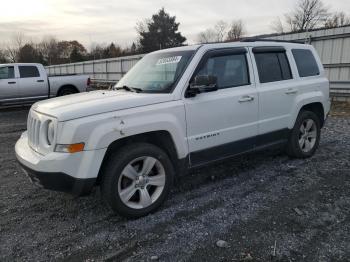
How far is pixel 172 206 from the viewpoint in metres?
3.99

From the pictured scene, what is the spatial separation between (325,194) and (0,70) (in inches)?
485

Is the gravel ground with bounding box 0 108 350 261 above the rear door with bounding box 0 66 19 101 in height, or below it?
below

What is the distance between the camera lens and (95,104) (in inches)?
137

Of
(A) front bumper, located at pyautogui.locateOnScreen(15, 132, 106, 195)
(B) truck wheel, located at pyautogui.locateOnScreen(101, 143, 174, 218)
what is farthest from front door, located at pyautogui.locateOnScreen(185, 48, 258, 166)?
(A) front bumper, located at pyautogui.locateOnScreen(15, 132, 106, 195)

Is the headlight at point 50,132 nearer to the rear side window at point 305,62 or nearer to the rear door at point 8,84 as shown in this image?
the rear side window at point 305,62

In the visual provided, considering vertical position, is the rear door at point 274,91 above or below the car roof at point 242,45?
below

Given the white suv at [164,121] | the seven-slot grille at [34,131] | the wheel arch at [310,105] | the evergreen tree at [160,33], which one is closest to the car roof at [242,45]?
the white suv at [164,121]

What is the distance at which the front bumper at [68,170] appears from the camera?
323 cm

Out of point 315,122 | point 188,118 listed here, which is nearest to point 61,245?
point 188,118

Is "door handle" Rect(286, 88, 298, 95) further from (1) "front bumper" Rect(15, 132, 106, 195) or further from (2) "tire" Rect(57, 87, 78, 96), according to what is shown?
(2) "tire" Rect(57, 87, 78, 96)

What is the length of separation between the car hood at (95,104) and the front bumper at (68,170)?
397mm

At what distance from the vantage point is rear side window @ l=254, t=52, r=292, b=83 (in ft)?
15.6

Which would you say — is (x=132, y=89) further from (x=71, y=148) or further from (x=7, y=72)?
(x=7, y=72)

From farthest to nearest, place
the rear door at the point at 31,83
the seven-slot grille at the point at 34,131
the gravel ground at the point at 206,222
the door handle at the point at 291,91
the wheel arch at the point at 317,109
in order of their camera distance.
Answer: the rear door at the point at 31,83
the wheel arch at the point at 317,109
the door handle at the point at 291,91
the seven-slot grille at the point at 34,131
the gravel ground at the point at 206,222
